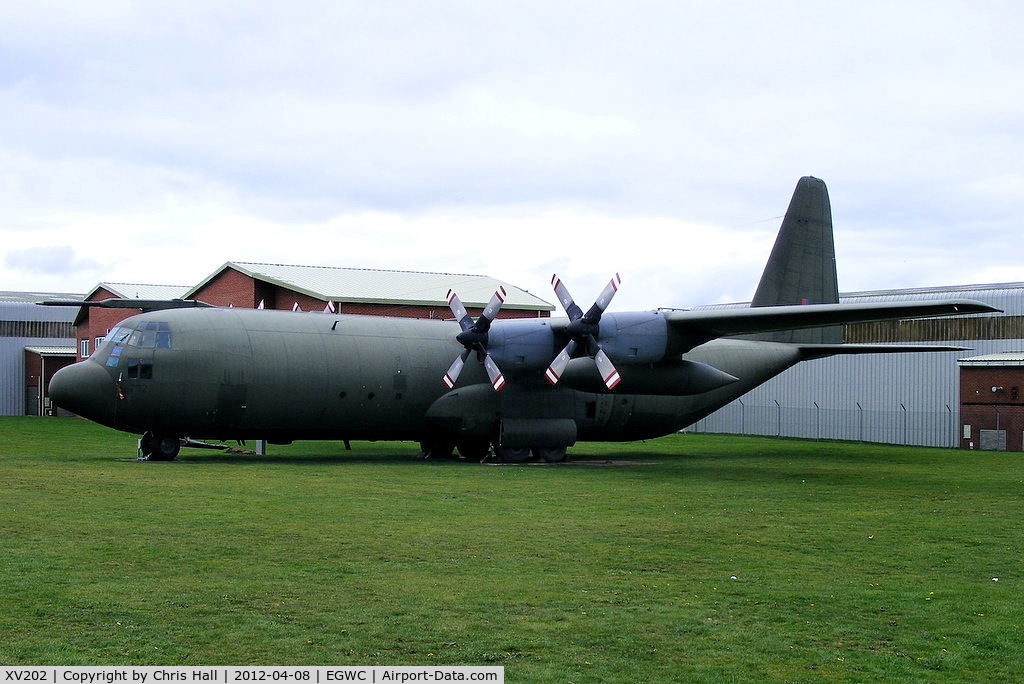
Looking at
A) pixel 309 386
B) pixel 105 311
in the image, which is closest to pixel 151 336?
pixel 309 386

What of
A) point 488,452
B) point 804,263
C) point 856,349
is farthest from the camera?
point 804,263

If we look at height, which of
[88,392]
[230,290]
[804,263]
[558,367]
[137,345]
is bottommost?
[88,392]

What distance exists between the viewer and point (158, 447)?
29.5m

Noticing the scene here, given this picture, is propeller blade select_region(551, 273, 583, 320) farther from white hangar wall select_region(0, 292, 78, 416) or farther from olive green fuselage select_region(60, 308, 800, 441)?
white hangar wall select_region(0, 292, 78, 416)

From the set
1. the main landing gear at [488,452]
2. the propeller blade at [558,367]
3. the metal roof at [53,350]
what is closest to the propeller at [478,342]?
the propeller blade at [558,367]

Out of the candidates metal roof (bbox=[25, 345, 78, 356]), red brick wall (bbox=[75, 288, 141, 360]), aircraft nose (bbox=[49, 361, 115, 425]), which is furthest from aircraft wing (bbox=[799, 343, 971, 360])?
metal roof (bbox=[25, 345, 78, 356])

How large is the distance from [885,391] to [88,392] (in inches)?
1481

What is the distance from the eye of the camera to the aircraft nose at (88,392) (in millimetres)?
28422

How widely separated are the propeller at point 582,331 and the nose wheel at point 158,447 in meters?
10.5

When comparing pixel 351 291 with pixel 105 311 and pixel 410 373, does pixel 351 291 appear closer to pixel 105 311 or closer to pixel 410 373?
pixel 105 311

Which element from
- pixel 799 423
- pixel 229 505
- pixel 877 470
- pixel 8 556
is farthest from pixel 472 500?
pixel 799 423

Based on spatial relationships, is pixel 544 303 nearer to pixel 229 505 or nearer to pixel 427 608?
pixel 229 505

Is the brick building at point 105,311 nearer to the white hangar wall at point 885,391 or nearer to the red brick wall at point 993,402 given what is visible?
the white hangar wall at point 885,391

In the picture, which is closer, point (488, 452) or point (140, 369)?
point (140, 369)
